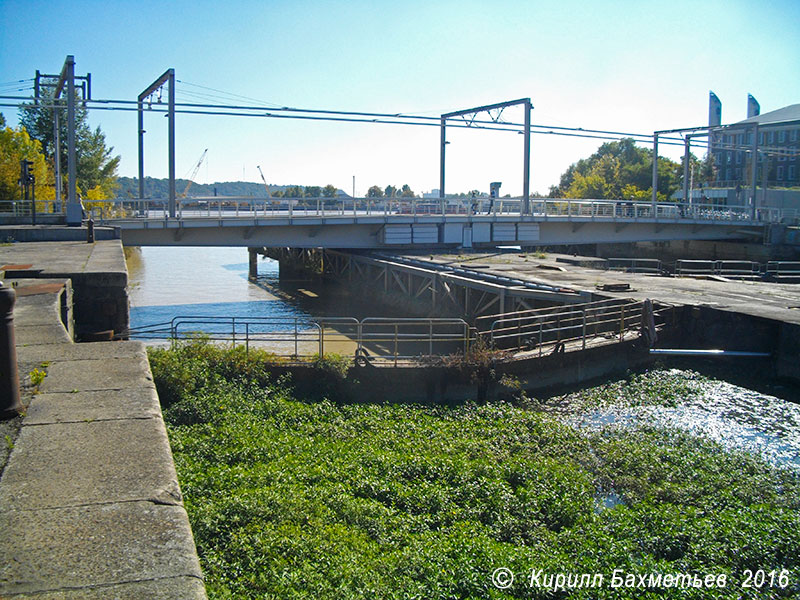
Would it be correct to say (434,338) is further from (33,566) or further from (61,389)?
(33,566)

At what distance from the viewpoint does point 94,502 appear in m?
4.31

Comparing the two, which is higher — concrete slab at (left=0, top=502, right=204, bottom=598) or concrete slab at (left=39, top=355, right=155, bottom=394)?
concrete slab at (left=39, top=355, right=155, bottom=394)

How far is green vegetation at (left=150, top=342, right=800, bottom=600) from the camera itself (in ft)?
24.4

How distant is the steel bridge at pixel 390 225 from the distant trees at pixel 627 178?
129ft

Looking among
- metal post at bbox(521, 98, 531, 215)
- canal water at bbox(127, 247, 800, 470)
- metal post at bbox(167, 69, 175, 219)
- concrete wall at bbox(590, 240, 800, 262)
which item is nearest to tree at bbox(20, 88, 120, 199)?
canal water at bbox(127, 247, 800, 470)

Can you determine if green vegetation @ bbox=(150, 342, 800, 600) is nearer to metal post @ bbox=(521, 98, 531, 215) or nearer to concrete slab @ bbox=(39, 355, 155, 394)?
concrete slab @ bbox=(39, 355, 155, 394)

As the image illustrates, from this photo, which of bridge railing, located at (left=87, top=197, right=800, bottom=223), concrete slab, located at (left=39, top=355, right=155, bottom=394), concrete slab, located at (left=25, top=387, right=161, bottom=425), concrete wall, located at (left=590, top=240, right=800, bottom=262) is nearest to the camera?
concrete slab, located at (left=25, top=387, right=161, bottom=425)

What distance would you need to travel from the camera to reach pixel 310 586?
264 inches

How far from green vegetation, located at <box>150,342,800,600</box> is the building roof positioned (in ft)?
296

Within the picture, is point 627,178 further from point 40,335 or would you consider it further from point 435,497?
point 40,335

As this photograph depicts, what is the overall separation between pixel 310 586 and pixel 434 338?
40.7 ft

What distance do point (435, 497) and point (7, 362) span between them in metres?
6.22

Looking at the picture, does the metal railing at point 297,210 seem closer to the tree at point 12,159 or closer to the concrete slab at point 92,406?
the tree at point 12,159

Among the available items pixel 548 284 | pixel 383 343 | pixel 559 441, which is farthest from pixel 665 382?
pixel 383 343
